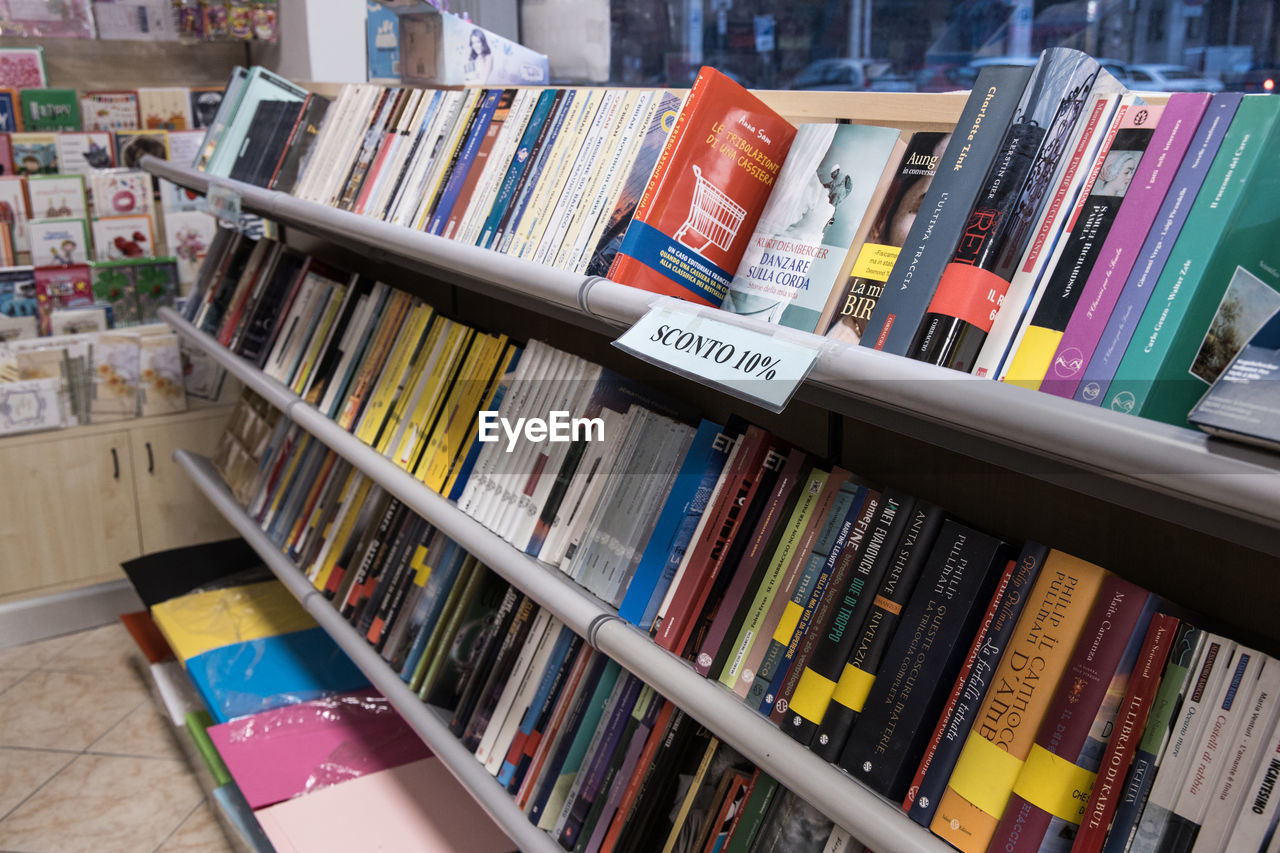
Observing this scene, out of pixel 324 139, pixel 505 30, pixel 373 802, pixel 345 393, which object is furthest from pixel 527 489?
pixel 505 30

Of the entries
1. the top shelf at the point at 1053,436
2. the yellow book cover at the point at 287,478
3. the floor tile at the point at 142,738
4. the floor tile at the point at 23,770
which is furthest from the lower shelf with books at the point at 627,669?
the floor tile at the point at 23,770

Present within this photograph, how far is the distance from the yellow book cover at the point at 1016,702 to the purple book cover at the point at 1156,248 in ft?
0.59

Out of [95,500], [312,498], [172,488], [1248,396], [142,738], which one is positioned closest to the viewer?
[1248,396]

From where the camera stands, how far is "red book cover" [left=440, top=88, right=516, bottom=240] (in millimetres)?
1543

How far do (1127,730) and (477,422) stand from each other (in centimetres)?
109

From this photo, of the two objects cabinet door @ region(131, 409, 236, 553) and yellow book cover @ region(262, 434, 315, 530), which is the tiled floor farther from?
yellow book cover @ region(262, 434, 315, 530)

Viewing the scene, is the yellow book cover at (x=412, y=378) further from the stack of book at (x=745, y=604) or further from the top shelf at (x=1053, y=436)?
the top shelf at (x=1053, y=436)

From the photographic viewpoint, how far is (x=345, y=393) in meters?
1.98

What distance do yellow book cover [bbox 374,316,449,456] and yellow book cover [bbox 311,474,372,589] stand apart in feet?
0.78

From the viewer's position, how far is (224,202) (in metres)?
2.14

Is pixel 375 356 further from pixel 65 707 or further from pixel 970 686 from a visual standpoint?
pixel 65 707

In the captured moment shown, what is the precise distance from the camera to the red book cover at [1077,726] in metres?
0.82

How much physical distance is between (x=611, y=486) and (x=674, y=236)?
399 mm

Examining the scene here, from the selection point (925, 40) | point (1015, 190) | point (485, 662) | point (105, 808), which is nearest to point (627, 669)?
point (485, 662)
